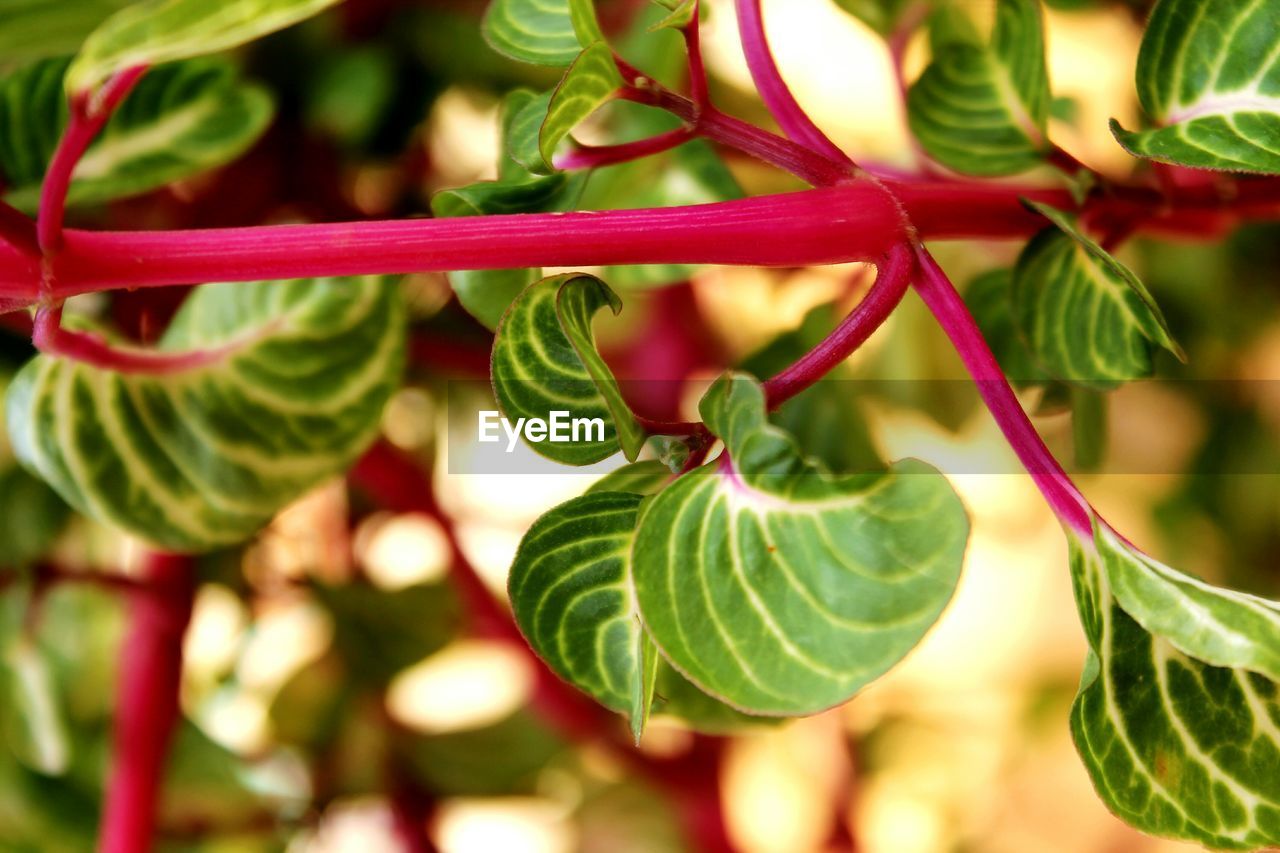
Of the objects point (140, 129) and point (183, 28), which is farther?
point (140, 129)

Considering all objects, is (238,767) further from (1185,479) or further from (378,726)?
Result: (1185,479)

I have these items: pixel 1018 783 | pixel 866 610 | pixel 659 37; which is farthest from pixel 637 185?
pixel 1018 783

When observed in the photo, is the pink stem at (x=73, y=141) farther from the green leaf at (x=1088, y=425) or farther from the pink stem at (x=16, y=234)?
the green leaf at (x=1088, y=425)

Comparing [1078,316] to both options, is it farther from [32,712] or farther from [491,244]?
[32,712]

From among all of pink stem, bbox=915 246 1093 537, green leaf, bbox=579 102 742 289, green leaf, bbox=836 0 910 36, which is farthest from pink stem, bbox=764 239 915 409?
green leaf, bbox=836 0 910 36

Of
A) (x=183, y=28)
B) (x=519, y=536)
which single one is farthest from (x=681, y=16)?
(x=519, y=536)

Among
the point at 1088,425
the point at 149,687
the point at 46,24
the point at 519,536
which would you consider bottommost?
the point at 519,536

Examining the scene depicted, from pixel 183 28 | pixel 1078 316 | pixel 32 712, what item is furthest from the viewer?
pixel 32 712

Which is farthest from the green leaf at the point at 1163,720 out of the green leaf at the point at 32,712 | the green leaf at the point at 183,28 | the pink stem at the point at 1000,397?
the green leaf at the point at 32,712
